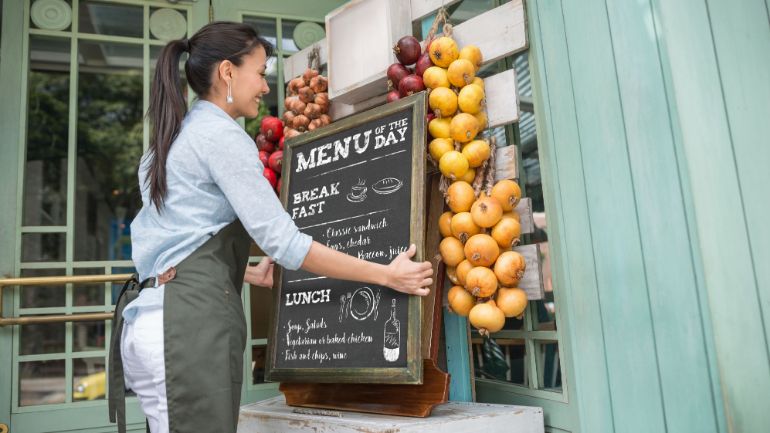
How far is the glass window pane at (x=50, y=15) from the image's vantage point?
9.96ft

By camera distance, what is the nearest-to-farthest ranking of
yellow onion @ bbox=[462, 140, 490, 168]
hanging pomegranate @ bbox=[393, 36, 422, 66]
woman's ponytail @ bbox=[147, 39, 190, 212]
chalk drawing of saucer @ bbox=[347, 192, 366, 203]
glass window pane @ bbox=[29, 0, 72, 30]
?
woman's ponytail @ bbox=[147, 39, 190, 212] → yellow onion @ bbox=[462, 140, 490, 168] → chalk drawing of saucer @ bbox=[347, 192, 366, 203] → hanging pomegranate @ bbox=[393, 36, 422, 66] → glass window pane @ bbox=[29, 0, 72, 30]

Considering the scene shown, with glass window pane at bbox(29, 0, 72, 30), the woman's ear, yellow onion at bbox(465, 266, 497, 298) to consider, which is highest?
glass window pane at bbox(29, 0, 72, 30)

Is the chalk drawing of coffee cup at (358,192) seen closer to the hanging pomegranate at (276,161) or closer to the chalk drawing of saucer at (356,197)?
the chalk drawing of saucer at (356,197)

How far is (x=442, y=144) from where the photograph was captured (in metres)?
2.11

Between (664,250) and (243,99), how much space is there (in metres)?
1.27

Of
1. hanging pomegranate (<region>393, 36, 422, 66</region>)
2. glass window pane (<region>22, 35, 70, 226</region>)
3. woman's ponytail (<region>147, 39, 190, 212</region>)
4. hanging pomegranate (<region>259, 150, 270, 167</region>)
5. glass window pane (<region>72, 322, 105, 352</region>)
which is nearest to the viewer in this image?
woman's ponytail (<region>147, 39, 190, 212</region>)

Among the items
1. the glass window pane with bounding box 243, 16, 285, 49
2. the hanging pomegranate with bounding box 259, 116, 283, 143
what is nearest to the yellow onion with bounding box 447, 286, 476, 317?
the hanging pomegranate with bounding box 259, 116, 283, 143

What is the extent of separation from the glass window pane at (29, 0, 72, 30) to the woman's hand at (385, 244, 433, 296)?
2.33m

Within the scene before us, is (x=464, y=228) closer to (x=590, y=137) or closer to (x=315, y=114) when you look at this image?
(x=590, y=137)

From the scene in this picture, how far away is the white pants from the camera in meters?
1.47

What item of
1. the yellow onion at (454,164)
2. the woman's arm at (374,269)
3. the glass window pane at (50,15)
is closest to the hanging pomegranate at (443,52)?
the yellow onion at (454,164)

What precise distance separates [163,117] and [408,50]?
1036mm

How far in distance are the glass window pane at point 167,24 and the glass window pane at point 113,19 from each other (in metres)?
0.09

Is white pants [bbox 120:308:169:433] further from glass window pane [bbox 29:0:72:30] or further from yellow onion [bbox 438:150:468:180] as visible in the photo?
glass window pane [bbox 29:0:72:30]
